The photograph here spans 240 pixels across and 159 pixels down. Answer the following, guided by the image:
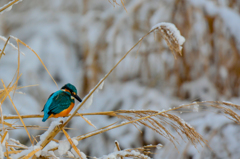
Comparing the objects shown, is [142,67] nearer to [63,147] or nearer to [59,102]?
[59,102]

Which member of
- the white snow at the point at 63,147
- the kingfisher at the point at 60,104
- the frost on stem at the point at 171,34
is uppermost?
the frost on stem at the point at 171,34

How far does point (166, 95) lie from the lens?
2.10m

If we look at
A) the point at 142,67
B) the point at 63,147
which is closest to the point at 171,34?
the point at 63,147

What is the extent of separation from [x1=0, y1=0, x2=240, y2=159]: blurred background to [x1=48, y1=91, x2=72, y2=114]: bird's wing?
1.02 meters

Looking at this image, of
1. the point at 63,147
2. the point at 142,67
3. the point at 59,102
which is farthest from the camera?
the point at 142,67

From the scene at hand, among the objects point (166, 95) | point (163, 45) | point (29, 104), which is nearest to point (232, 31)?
point (163, 45)

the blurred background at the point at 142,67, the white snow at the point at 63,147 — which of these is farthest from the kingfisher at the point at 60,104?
the blurred background at the point at 142,67

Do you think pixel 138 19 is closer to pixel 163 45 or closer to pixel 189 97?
pixel 163 45

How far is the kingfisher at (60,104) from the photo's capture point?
665mm

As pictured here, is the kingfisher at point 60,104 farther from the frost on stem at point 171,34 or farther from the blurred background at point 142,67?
the blurred background at point 142,67

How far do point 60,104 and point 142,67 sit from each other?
1.57 meters

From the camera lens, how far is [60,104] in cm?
68

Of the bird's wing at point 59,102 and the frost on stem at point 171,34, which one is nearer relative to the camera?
the frost on stem at point 171,34

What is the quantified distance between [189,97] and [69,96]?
1.50 metres
